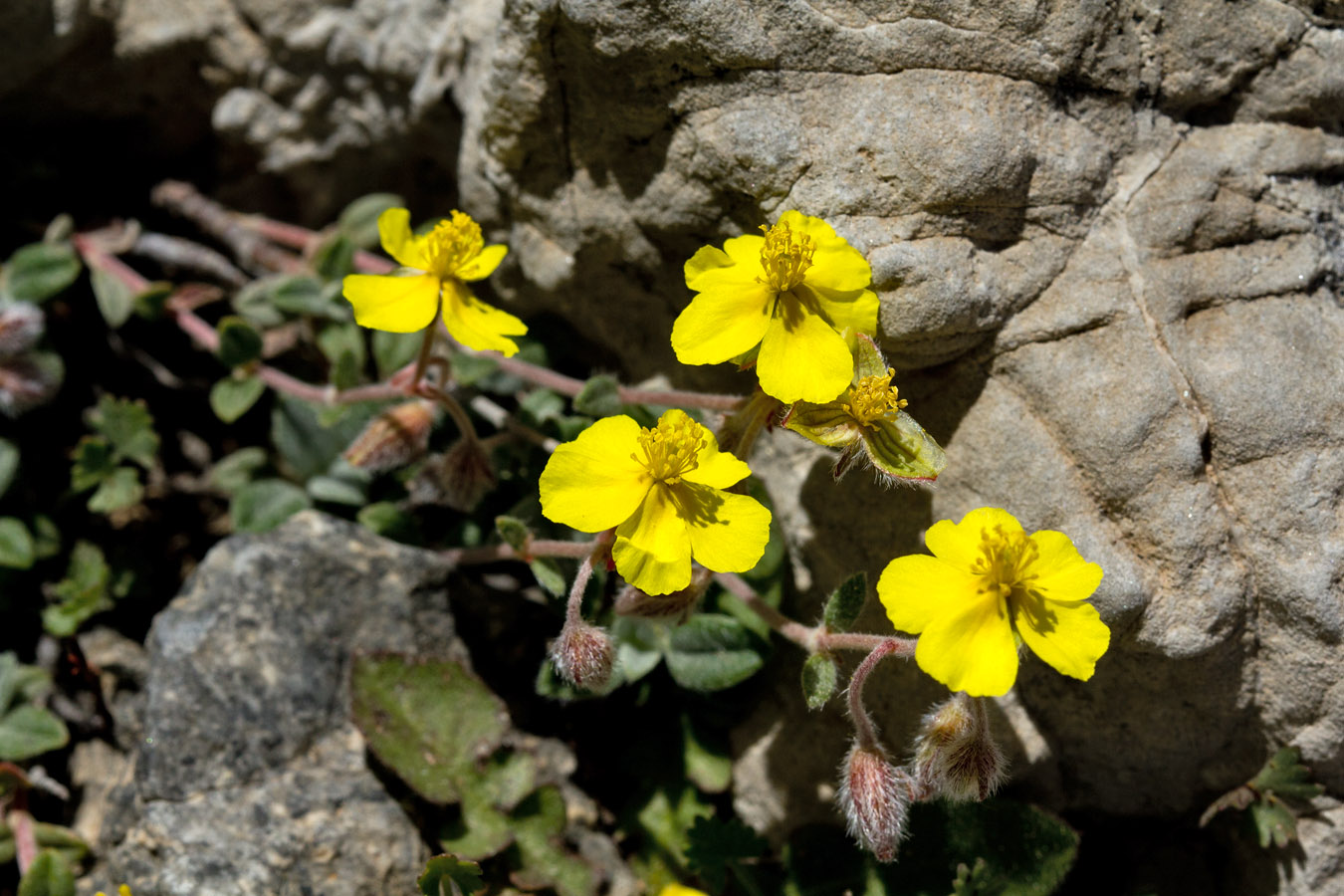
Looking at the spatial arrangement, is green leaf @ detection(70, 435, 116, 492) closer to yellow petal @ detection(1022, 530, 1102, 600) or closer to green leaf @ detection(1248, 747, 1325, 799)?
yellow petal @ detection(1022, 530, 1102, 600)

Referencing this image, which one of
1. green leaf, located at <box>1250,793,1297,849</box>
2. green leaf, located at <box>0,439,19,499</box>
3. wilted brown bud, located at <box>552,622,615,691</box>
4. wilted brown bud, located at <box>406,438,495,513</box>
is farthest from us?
green leaf, located at <box>0,439,19,499</box>

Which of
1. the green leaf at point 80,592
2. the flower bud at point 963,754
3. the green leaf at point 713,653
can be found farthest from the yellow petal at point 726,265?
the green leaf at point 80,592

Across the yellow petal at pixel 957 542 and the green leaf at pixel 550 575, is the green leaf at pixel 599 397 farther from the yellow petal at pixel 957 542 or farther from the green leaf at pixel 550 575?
the yellow petal at pixel 957 542

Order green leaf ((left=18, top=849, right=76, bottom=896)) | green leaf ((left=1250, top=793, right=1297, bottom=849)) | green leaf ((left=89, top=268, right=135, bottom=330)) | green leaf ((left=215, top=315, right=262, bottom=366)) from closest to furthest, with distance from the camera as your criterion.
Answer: green leaf ((left=1250, top=793, right=1297, bottom=849))
green leaf ((left=18, top=849, right=76, bottom=896))
green leaf ((left=215, top=315, right=262, bottom=366))
green leaf ((left=89, top=268, right=135, bottom=330))

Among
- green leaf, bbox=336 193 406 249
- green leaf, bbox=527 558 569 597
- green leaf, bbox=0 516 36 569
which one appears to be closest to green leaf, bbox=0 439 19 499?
green leaf, bbox=0 516 36 569

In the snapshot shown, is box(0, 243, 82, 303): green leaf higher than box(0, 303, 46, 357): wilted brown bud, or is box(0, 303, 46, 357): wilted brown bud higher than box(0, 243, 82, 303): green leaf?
box(0, 243, 82, 303): green leaf

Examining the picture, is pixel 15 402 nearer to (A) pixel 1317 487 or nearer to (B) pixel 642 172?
(B) pixel 642 172
